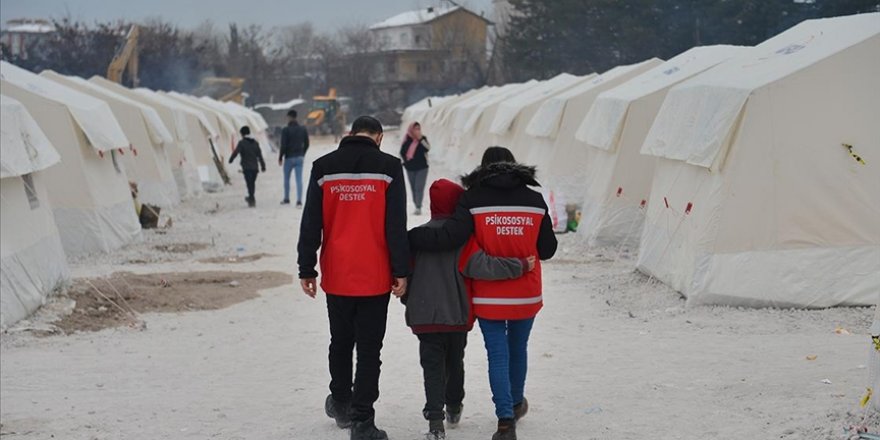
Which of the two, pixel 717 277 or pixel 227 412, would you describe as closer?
pixel 227 412

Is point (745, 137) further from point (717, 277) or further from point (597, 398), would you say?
point (597, 398)

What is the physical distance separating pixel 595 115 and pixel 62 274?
7583 mm

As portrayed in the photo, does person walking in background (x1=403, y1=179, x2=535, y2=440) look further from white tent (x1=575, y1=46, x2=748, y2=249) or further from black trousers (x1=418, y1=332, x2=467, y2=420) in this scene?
white tent (x1=575, y1=46, x2=748, y2=249)

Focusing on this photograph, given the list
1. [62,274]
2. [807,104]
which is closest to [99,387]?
[62,274]

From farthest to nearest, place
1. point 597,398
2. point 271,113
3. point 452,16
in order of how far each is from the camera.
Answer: point 452,16, point 271,113, point 597,398

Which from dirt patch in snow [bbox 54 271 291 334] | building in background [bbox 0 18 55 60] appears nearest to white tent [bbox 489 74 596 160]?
dirt patch in snow [bbox 54 271 291 334]

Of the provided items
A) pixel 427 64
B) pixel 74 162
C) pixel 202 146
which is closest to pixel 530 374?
pixel 74 162

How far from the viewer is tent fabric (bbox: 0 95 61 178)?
11.2 meters

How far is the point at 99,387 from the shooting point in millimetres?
8719

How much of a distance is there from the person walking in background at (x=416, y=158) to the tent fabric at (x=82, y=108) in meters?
4.87

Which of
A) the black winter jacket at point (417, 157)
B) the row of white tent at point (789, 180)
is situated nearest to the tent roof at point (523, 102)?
the black winter jacket at point (417, 157)

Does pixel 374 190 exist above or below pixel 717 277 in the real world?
above

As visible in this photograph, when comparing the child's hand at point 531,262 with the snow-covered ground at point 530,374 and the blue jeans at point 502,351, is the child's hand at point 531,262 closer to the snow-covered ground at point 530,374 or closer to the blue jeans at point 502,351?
the blue jeans at point 502,351

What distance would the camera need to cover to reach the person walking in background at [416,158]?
65.9 ft
